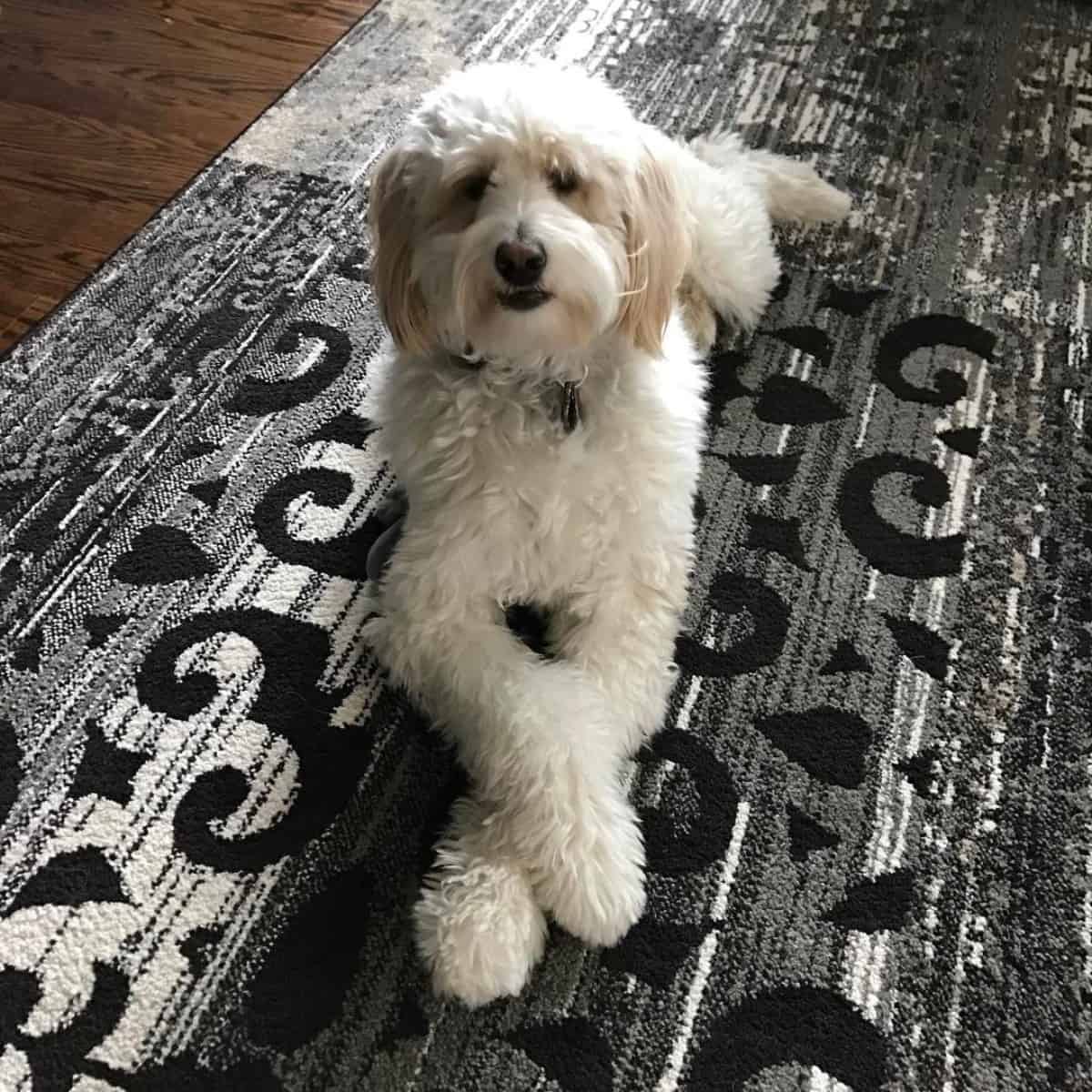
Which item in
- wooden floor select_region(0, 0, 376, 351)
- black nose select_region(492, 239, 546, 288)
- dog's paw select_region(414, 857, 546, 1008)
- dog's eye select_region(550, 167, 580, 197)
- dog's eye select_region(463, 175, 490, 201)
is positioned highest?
dog's eye select_region(550, 167, 580, 197)

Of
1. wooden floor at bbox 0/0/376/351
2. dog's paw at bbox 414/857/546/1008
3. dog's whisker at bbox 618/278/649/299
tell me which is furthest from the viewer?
wooden floor at bbox 0/0/376/351

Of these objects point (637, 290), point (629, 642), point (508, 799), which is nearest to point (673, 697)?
point (629, 642)

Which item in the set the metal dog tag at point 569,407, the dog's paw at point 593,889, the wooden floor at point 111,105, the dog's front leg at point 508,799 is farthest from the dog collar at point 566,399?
the wooden floor at point 111,105

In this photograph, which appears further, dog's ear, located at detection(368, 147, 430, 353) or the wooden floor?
the wooden floor

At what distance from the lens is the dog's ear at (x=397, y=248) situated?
108 centimetres

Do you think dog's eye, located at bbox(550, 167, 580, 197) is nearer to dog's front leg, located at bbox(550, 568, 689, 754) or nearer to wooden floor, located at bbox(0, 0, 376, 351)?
dog's front leg, located at bbox(550, 568, 689, 754)

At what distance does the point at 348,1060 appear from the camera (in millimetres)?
983

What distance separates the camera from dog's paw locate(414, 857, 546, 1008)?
99 cm

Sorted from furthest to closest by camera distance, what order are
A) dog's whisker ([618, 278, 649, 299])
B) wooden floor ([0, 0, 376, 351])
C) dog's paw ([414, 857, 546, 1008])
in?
wooden floor ([0, 0, 376, 351])
dog's whisker ([618, 278, 649, 299])
dog's paw ([414, 857, 546, 1008])

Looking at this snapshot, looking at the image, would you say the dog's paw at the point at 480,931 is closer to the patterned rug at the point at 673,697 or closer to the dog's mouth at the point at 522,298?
the patterned rug at the point at 673,697

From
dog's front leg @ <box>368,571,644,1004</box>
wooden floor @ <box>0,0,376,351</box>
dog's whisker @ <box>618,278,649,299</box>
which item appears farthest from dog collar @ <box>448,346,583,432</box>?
wooden floor @ <box>0,0,376,351</box>

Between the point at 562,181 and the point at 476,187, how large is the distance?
0.09 m

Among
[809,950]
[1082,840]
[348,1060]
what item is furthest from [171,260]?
[1082,840]

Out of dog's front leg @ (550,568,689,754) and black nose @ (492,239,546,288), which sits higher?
black nose @ (492,239,546,288)
